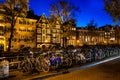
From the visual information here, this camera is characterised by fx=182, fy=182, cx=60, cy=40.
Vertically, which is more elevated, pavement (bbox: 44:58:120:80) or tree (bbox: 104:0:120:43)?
tree (bbox: 104:0:120:43)

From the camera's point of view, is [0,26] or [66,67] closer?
[66,67]

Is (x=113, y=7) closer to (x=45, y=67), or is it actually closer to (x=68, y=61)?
(x=68, y=61)

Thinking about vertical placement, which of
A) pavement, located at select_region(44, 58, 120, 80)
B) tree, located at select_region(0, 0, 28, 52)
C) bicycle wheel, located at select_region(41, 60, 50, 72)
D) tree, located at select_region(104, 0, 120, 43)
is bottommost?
pavement, located at select_region(44, 58, 120, 80)

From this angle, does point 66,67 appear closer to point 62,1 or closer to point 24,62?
point 24,62

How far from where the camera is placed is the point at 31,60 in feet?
33.3

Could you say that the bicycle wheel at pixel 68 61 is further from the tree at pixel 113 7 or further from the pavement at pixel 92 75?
the tree at pixel 113 7

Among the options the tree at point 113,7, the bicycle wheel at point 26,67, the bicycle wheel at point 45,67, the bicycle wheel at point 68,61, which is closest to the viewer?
the bicycle wheel at point 26,67

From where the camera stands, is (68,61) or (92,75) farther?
(68,61)

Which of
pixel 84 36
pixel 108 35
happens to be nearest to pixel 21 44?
pixel 84 36

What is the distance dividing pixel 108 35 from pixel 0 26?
64051 millimetres

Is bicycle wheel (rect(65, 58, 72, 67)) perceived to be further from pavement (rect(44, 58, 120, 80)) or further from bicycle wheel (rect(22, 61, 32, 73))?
bicycle wheel (rect(22, 61, 32, 73))

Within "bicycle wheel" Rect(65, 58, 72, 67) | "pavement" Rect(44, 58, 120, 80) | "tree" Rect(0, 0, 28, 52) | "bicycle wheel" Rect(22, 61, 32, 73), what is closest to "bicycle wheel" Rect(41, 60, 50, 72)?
"bicycle wheel" Rect(22, 61, 32, 73)

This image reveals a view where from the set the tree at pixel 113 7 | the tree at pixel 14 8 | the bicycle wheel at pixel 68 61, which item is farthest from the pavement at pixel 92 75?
the tree at pixel 14 8

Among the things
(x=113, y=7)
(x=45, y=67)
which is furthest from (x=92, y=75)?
(x=113, y=7)
